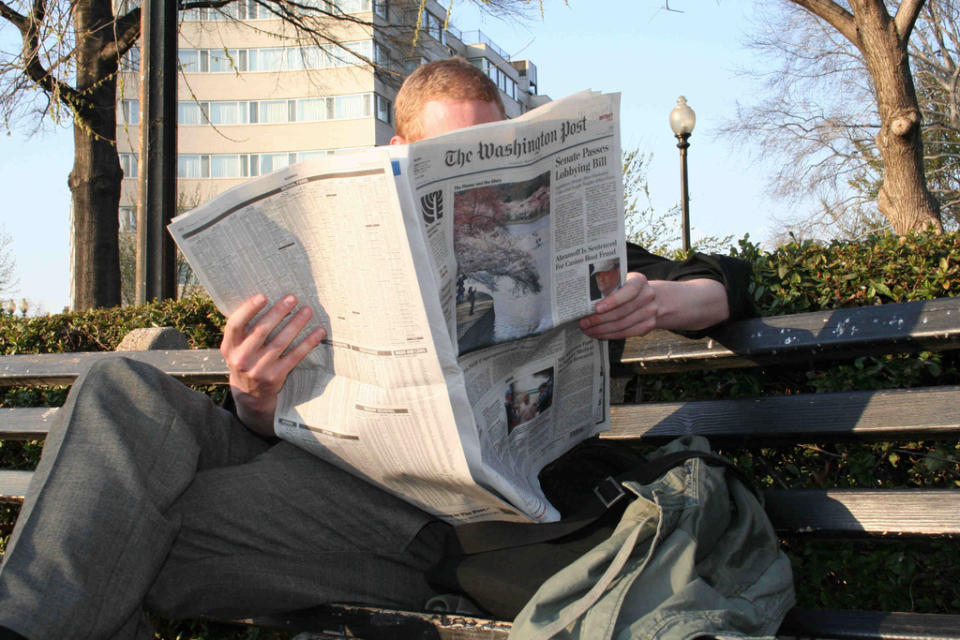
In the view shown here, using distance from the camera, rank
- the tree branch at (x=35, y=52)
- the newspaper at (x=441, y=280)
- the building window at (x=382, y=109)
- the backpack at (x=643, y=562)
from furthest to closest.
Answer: the building window at (x=382, y=109) < the tree branch at (x=35, y=52) < the newspaper at (x=441, y=280) < the backpack at (x=643, y=562)

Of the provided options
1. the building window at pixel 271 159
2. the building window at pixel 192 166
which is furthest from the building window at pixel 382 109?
the building window at pixel 192 166

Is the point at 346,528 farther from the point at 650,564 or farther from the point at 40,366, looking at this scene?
the point at 40,366

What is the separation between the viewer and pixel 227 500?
1.66m

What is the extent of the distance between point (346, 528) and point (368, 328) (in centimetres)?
53

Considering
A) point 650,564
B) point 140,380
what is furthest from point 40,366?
point 650,564

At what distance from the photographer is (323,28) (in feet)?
27.2

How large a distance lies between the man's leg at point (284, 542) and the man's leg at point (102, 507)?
0.09m

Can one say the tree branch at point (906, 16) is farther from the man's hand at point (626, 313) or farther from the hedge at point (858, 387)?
the man's hand at point (626, 313)

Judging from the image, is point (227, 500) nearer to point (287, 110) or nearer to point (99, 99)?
point (99, 99)

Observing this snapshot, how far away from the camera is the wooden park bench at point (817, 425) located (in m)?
1.49

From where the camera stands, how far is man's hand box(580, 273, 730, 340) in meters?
1.68

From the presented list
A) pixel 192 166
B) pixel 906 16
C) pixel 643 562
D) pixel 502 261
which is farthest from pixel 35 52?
pixel 192 166

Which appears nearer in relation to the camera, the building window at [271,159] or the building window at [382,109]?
the building window at [382,109]

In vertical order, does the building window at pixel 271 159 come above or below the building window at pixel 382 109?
below
